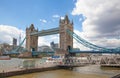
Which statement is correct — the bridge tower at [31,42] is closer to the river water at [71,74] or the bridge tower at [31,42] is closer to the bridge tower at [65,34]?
the bridge tower at [65,34]

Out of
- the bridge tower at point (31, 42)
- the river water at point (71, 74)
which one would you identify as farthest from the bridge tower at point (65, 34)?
the bridge tower at point (31, 42)

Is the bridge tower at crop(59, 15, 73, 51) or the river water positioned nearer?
the river water

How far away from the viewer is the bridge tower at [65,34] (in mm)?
120625

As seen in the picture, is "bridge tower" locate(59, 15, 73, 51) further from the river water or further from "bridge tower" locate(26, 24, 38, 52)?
"bridge tower" locate(26, 24, 38, 52)

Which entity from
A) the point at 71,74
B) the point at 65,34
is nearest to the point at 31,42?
the point at 65,34

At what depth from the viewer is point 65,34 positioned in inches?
4852

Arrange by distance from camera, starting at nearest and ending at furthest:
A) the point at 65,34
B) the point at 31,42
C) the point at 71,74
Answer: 1. the point at 71,74
2. the point at 65,34
3. the point at 31,42

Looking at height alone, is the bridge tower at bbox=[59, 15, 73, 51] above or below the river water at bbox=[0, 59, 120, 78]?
above

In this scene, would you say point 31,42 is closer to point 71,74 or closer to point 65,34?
point 65,34

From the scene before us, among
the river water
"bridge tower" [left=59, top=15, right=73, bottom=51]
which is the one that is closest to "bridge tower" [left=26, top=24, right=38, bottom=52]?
"bridge tower" [left=59, top=15, right=73, bottom=51]

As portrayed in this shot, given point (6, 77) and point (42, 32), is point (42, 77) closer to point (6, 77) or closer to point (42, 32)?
point (6, 77)

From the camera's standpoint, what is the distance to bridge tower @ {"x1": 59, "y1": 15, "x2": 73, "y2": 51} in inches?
4749

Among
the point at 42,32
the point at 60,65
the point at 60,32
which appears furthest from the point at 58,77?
the point at 42,32

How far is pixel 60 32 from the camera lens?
128875mm
